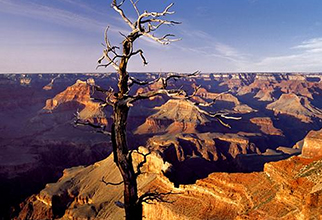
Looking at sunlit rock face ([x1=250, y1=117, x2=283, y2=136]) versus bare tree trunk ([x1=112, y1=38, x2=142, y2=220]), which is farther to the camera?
sunlit rock face ([x1=250, y1=117, x2=283, y2=136])

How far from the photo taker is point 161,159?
179ft

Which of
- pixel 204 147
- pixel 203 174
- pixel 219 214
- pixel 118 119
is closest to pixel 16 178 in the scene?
pixel 203 174

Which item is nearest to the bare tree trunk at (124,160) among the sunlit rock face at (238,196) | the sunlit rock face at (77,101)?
the sunlit rock face at (238,196)

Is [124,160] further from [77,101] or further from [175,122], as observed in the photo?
[77,101]

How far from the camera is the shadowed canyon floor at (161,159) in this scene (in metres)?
32.8

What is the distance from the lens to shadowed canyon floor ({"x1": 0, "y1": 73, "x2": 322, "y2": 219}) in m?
32.8

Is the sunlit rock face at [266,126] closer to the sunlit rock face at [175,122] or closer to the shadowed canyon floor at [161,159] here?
the shadowed canyon floor at [161,159]

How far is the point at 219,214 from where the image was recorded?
32.4 m

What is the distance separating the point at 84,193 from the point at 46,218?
9162 millimetres

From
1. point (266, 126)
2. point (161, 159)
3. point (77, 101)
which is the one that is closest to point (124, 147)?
point (161, 159)

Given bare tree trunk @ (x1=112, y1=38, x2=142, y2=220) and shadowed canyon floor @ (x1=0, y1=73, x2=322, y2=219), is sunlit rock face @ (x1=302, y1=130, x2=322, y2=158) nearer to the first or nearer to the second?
shadowed canyon floor @ (x1=0, y1=73, x2=322, y2=219)

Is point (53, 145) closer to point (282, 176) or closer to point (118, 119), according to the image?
point (282, 176)

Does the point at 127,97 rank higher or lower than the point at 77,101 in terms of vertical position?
higher

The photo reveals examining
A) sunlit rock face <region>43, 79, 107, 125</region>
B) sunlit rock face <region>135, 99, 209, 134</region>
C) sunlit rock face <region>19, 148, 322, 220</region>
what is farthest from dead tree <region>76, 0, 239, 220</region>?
sunlit rock face <region>43, 79, 107, 125</region>
